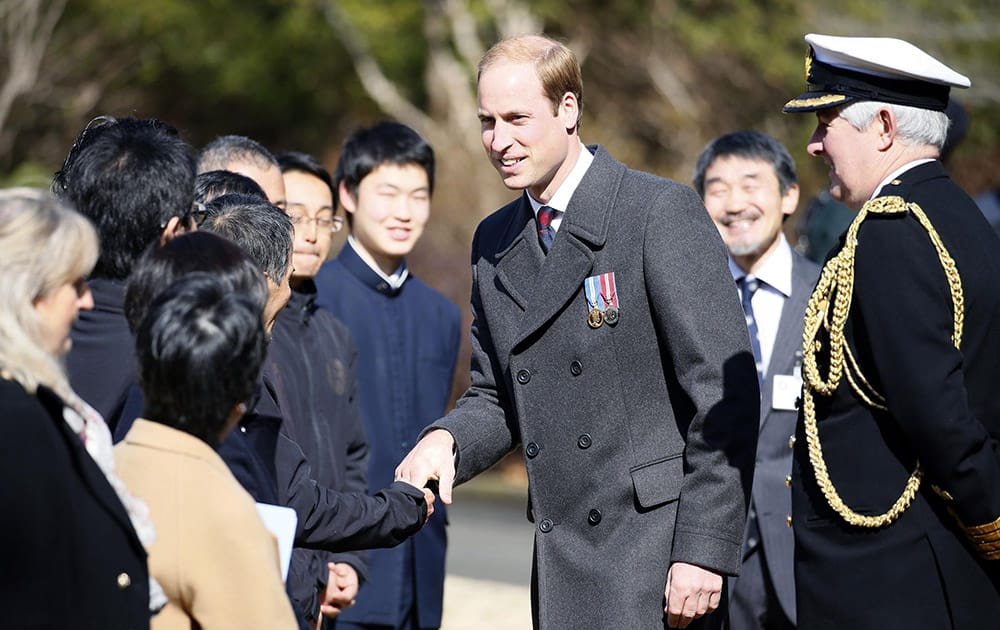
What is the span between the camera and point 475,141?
70.9ft

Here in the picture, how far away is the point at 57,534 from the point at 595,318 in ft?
5.75

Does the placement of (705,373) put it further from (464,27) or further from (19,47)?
(464,27)

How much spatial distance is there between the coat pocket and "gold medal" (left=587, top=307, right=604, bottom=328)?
0.41m

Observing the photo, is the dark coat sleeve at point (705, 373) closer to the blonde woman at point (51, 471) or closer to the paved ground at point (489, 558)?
the blonde woman at point (51, 471)

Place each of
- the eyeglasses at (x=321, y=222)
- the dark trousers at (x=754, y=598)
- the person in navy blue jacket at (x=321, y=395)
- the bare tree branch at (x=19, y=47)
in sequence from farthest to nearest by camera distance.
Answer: the bare tree branch at (x=19, y=47) < the eyeglasses at (x=321, y=222) < the dark trousers at (x=754, y=598) < the person in navy blue jacket at (x=321, y=395)

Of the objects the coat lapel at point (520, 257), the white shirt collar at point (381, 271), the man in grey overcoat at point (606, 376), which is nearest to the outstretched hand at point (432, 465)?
the man in grey overcoat at point (606, 376)

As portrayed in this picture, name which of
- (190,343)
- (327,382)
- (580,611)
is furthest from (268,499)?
(327,382)

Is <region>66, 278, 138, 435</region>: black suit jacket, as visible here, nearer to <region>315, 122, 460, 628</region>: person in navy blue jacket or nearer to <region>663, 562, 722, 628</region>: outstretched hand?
<region>663, 562, 722, 628</region>: outstretched hand

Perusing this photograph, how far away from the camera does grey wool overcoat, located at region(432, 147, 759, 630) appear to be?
12.6ft

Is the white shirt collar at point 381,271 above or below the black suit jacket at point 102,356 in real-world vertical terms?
above

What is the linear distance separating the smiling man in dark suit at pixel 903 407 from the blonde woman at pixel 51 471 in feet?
5.99

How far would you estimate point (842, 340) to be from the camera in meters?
3.79

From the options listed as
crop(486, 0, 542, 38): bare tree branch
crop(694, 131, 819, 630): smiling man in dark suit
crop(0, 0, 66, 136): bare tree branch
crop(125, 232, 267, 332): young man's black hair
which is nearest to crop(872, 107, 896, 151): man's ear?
crop(694, 131, 819, 630): smiling man in dark suit

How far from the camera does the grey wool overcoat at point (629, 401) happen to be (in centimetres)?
386
